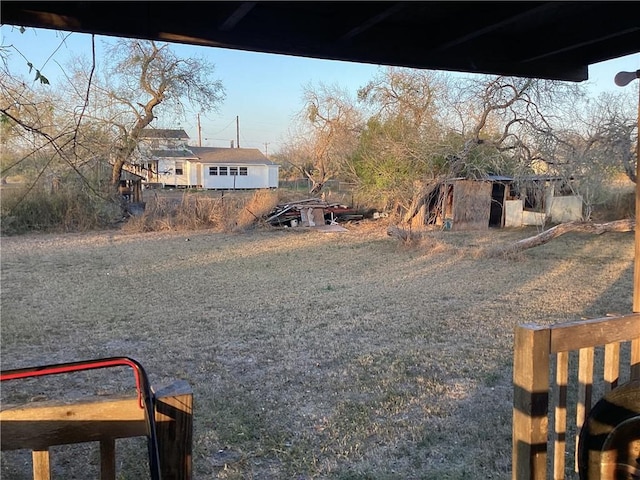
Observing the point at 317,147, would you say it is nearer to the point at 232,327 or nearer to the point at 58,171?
the point at 58,171

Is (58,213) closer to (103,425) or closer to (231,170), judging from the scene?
(103,425)

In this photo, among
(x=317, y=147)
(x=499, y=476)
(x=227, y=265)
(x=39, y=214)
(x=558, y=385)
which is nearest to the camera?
(x=558, y=385)

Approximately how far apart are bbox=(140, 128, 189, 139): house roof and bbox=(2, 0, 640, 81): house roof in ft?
58.0

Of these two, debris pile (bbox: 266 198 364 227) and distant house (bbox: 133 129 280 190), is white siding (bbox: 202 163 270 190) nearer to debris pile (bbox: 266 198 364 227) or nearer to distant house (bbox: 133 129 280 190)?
distant house (bbox: 133 129 280 190)

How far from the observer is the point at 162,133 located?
20.1m

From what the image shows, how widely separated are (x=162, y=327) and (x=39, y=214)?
A: 41.9 ft

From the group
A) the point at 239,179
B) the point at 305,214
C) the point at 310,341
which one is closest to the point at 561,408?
the point at 310,341

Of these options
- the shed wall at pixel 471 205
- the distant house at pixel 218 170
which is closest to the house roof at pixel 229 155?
the distant house at pixel 218 170

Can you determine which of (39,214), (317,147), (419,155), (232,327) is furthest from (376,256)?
(317,147)

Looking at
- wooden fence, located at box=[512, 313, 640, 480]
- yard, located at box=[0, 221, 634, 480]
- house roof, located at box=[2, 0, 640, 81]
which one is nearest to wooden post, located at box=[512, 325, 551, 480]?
wooden fence, located at box=[512, 313, 640, 480]

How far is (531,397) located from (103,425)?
1.38m

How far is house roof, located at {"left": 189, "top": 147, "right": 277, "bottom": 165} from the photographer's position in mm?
37469

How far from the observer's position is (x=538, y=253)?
11.7 meters

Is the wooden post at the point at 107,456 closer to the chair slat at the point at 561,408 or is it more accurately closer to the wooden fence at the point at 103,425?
the wooden fence at the point at 103,425
